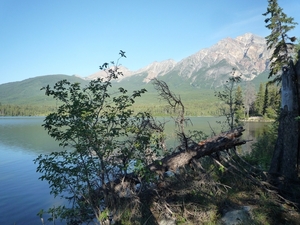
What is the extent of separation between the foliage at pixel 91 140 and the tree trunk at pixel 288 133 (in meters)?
3.89

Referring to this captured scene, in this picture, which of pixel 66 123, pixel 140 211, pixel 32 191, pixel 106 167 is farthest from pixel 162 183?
pixel 32 191

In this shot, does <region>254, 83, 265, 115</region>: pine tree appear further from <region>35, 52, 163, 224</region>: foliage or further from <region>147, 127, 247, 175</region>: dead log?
<region>35, 52, 163, 224</region>: foliage

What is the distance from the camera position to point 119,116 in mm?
6879

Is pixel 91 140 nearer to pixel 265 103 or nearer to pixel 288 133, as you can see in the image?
pixel 288 133

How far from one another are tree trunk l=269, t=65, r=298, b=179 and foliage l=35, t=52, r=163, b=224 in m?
3.89

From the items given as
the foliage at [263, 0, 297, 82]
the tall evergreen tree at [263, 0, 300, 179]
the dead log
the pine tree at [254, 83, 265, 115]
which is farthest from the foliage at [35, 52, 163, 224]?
A: the pine tree at [254, 83, 265, 115]

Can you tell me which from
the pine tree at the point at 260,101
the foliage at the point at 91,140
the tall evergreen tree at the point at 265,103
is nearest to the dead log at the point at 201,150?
the foliage at the point at 91,140

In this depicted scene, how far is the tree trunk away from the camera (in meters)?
6.95

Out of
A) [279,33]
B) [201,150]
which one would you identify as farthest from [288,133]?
[279,33]

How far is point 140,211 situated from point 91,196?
1.52m

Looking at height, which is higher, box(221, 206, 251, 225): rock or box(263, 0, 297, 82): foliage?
box(263, 0, 297, 82): foliage

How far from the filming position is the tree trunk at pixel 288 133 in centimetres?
695

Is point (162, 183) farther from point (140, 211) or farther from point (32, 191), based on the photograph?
point (32, 191)

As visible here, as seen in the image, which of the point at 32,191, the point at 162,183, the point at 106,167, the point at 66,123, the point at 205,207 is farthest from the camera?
the point at 32,191
